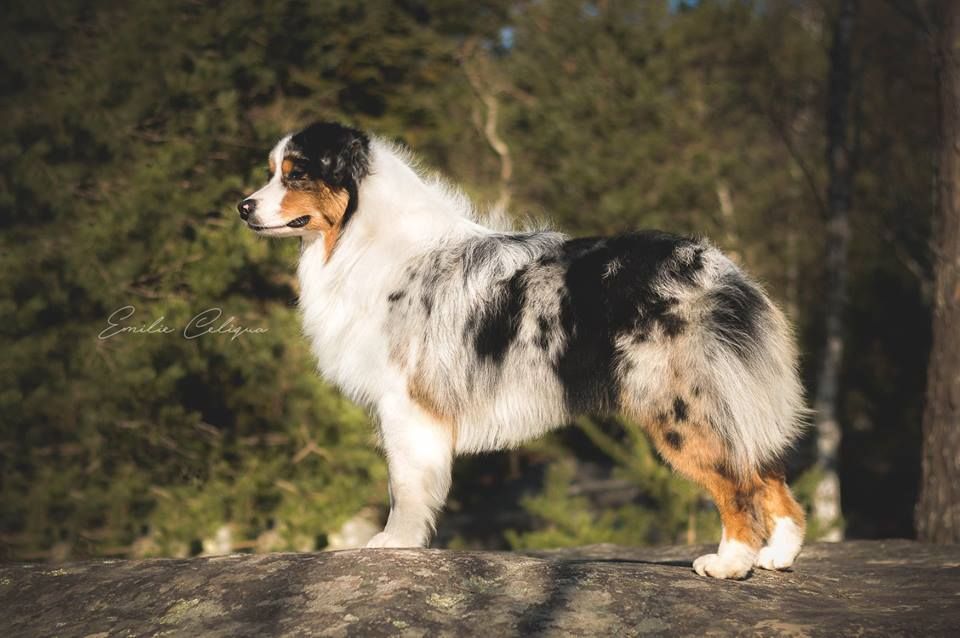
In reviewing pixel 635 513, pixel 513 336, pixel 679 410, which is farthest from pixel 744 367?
pixel 635 513

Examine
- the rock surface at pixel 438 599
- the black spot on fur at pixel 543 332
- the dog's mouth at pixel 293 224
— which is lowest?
the rock surface at pixel 438 599

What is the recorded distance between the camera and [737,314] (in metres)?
3.85

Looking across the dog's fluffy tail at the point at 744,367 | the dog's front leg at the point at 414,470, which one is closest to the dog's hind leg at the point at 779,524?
the dog's fluffy tail at the point at 744,367

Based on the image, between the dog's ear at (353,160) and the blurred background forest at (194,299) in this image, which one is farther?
the blurred background forest at (194,299)

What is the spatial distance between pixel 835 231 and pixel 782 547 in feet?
32.0

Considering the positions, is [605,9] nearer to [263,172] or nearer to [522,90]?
[522,90]

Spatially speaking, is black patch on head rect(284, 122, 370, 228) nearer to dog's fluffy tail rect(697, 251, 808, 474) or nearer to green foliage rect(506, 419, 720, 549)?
dog's fluffy tail rect(697, 251, 808, 474)

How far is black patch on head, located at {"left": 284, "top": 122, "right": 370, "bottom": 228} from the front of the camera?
4.65m

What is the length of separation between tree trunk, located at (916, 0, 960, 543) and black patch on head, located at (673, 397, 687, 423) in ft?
11.3

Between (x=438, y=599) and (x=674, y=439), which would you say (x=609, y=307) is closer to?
(x=674, y=439)

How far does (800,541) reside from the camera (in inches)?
157

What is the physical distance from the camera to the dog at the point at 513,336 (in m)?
3.86

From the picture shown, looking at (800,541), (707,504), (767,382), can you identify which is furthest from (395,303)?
(707,504)

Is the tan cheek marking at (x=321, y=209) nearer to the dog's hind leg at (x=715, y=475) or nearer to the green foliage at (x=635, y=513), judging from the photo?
the dog's hind leg at (x=715, y=475)
